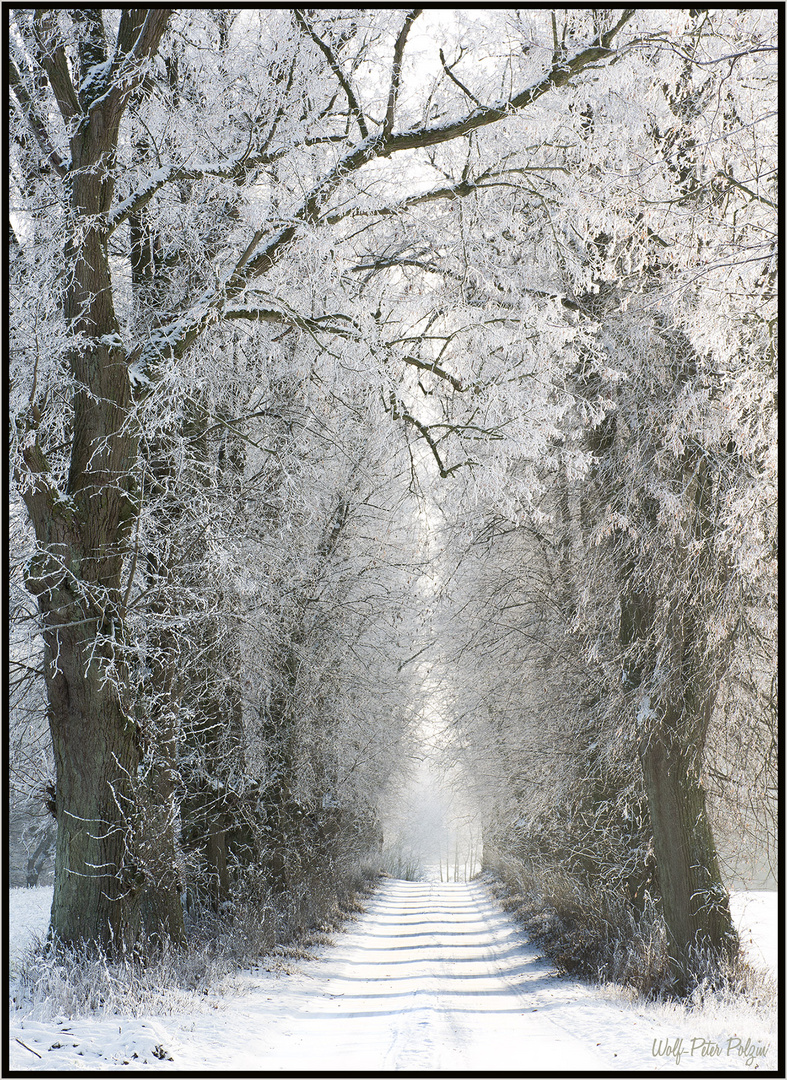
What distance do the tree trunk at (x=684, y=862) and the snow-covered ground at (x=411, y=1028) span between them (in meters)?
0.80

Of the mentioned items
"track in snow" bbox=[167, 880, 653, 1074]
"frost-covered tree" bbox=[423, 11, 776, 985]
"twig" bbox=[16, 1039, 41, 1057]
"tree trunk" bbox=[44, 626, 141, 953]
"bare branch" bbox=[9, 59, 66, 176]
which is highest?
"bare branch" bbox=[9, 59, 66, 176]

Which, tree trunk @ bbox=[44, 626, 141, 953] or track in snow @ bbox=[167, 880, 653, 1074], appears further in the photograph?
tree trunk @ bbox=[44, 626, 141, 953]

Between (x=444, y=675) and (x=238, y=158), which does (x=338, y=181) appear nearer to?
(x=238, y=158)

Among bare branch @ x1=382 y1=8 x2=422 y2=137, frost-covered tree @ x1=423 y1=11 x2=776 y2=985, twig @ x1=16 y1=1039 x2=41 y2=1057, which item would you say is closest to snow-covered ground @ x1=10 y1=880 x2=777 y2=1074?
twig @ x1=16 y1=1039 x2=41 y2=1057

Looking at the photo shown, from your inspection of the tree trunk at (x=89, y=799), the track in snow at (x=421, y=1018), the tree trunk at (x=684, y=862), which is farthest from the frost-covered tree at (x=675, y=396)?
the tree trunk at (x=89, y=799)

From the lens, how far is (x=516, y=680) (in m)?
12.7

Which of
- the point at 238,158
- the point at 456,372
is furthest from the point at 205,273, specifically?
the point at 456,372

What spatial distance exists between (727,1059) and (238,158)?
24.6 ft

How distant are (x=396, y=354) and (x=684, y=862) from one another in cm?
577

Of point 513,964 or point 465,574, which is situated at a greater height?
point 465,574

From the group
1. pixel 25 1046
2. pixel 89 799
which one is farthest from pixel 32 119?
pixel 25 1046

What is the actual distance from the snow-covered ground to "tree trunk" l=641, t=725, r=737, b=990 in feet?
2.64

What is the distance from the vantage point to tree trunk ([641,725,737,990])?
760cm

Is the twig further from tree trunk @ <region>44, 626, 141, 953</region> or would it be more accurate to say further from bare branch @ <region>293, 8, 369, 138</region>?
bare branch @ <region>293, 8, 369, 138</region>
